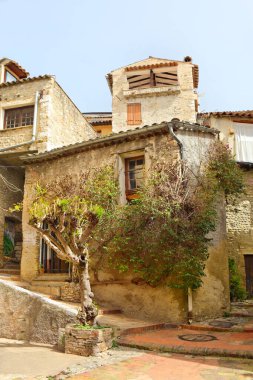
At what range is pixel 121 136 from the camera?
1190 centimetres

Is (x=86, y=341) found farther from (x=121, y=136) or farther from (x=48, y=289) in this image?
(x=121, y=136)

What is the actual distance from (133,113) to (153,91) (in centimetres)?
182

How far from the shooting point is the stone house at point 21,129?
1519 cm

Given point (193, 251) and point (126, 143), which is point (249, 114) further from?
point (193, 251)

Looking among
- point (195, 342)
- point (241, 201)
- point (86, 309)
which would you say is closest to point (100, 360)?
point (86, 309)

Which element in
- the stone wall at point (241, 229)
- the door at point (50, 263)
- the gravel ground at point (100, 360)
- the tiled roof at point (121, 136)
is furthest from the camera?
the stone wall at point (241, 229)

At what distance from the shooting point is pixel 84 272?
754 cm

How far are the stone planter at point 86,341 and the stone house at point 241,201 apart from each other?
8.28 m

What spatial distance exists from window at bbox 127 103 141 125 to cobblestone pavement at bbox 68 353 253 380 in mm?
16994

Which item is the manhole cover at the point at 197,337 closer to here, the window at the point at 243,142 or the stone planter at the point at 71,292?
the stone planter at the point at 71,292

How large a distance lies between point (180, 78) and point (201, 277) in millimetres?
15196

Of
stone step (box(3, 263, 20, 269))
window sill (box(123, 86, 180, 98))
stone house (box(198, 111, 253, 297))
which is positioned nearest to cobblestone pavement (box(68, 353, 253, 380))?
stone house (box(198, 111, 253, 297))

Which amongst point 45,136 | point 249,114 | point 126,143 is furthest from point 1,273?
A: point 249,114

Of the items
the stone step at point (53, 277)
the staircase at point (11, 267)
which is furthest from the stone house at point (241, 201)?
the staircase at point (11, 267)
